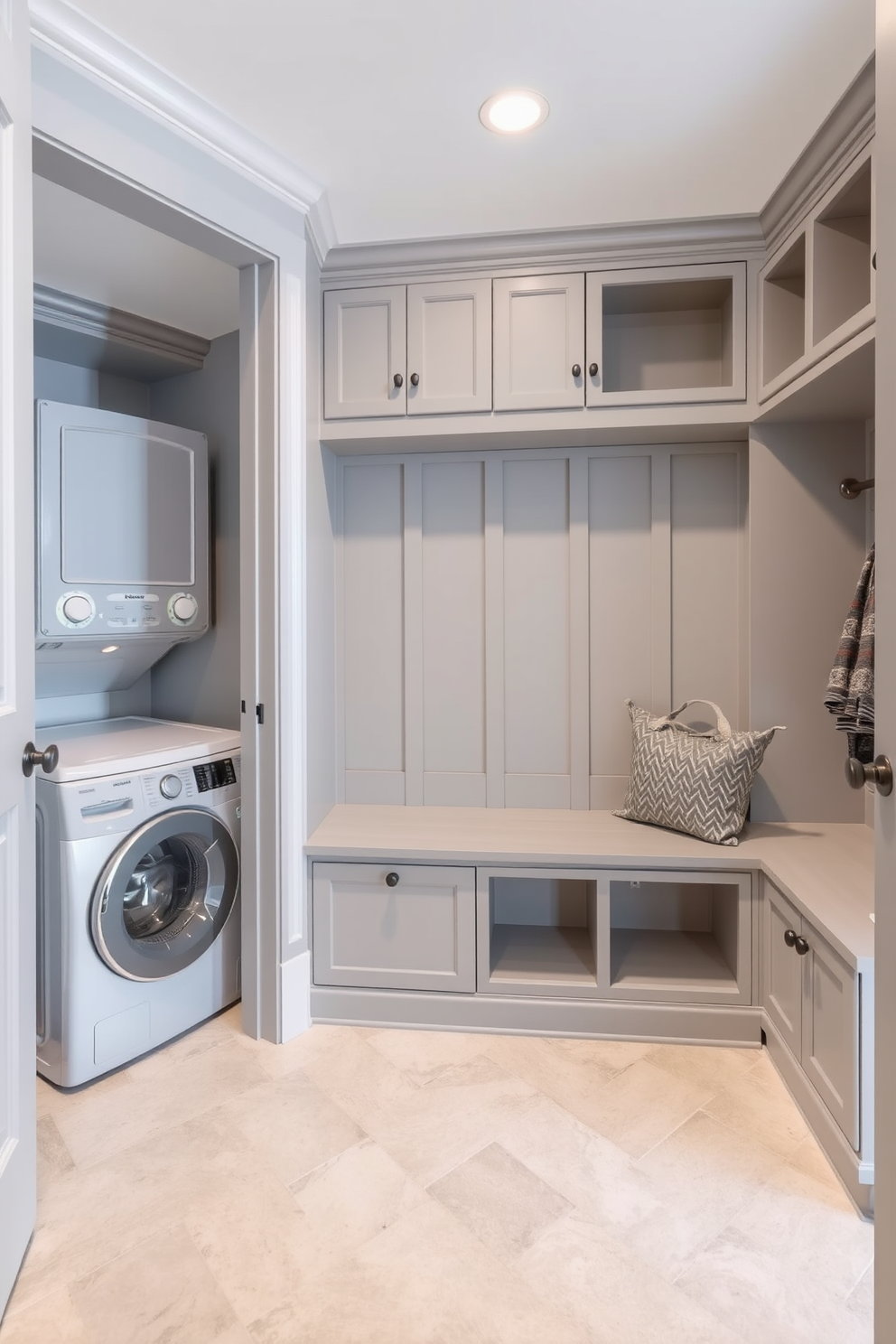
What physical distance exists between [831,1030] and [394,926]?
Result: 3.93ft

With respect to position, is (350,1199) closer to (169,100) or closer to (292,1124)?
(292,1124)

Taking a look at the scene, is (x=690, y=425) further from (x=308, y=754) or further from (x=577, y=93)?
(x=308, y=754)

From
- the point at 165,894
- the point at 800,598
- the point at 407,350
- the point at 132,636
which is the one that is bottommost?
the point at 165,894

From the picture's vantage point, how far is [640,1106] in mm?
1875

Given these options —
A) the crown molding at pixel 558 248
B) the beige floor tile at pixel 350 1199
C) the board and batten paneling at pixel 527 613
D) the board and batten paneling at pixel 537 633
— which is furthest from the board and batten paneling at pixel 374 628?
the beige floor tile at pixel 350 1199

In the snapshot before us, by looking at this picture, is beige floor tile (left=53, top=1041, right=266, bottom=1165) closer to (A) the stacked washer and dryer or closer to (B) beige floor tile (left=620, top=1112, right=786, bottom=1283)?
(A) the stacked washer and dryer

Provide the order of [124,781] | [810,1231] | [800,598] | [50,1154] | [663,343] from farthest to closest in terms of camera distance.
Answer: [663,343], [800,598], [124,781], [50,1154], [810,1231]

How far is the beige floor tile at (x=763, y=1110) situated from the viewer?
1759 millimetres

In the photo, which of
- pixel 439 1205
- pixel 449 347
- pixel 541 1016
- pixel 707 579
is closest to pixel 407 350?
pixel 449 347

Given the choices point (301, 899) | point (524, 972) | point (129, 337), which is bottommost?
point (524, 972)

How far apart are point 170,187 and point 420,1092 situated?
2.35m

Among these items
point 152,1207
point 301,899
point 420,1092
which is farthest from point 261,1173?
point 301,899

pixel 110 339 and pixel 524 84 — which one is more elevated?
pixel 524 84

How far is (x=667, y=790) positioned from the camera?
2.30 m
